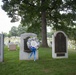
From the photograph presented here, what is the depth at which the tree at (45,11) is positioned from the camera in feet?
76.2

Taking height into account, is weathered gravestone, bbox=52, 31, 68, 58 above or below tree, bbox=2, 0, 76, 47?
below

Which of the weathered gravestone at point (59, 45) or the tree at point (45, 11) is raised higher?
the tree at point (45, 11)

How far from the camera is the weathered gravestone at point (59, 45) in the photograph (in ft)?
39.1

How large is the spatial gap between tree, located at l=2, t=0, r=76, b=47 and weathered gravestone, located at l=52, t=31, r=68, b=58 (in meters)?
10.8

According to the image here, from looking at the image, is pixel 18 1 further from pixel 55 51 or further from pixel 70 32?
pixel 55 51

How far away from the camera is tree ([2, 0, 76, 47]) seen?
76.2 ft

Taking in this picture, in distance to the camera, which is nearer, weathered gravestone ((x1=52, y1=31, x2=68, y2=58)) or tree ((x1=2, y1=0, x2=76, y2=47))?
weathered gravestone ((x1=52, y1=31, x2=68, y2=58))

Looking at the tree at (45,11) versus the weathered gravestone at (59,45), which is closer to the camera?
the weathered gravestone at (59,45)

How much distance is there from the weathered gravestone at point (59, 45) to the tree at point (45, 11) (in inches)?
425

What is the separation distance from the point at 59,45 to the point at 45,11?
1335 centimetres

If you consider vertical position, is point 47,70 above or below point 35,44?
below

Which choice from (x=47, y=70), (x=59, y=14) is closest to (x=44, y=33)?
(x=59, y=14)

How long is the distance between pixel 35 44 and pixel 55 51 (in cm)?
164

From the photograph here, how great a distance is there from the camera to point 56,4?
23.6 metres
